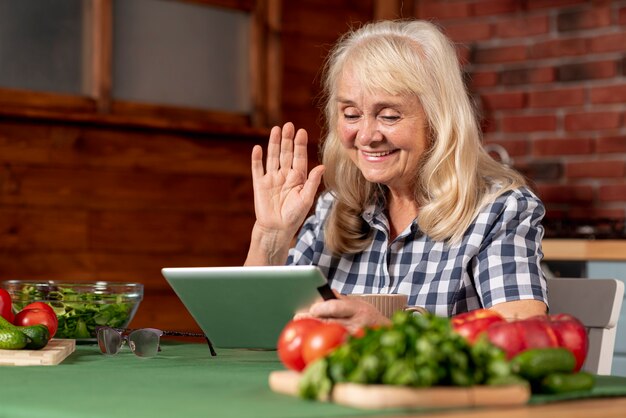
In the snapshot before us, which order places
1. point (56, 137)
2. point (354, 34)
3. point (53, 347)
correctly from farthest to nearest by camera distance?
point (56, 137), point (354, 34), point (53, 347)

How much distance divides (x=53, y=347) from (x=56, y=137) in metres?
2.07

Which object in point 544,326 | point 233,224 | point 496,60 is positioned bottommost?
point 233,224

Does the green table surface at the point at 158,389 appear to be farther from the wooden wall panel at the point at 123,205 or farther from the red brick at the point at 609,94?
the red brick at the point at 609,94

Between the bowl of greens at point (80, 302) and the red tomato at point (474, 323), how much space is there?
89 centimetres

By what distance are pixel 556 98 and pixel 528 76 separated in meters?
0.15

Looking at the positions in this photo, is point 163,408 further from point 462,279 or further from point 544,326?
point 462,279

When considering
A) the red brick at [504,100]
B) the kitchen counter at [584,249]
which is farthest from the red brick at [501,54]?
the kitchen counter at [584,249]

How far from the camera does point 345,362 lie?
1.26 m

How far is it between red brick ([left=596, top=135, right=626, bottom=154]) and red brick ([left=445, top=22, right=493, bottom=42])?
25.1 inches

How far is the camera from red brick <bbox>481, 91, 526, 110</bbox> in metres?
4.38

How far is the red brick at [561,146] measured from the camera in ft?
13.7

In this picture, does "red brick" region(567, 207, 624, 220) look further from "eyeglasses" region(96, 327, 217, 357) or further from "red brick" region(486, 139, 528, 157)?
"eyeglasses" region(96, 327, 217, 357)

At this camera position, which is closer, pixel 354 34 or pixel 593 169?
pixel 354 34

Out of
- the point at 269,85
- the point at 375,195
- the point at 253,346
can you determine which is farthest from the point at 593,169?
the point at 253,346
